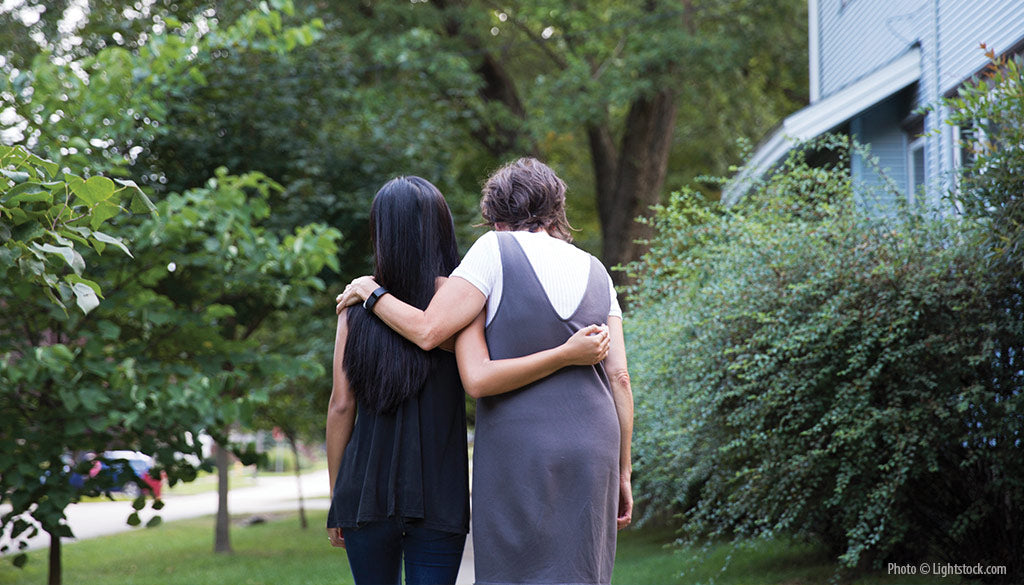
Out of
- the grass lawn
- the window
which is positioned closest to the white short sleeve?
the grass lawn

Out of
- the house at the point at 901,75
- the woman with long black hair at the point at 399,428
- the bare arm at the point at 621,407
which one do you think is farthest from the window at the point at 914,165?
the woman with long black hair at the point at 399,428

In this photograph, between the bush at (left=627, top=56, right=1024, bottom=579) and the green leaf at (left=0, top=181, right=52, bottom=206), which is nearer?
the green leaf at (left=0, top=181, right=52, bottom=206)

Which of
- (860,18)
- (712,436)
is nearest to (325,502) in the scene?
(860,18)

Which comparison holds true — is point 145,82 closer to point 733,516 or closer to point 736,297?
point 736,297

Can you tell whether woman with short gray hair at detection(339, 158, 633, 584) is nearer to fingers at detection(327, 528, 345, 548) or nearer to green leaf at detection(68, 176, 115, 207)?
fingers at detection(327, 528, 345, 548)

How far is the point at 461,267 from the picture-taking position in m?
2.72

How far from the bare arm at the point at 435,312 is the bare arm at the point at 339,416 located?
0.18m

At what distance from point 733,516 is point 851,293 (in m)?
1.49

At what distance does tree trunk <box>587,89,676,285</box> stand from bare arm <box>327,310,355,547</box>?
41.5ft

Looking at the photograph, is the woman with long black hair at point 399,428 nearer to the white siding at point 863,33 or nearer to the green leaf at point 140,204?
the green leaf at point 140,204

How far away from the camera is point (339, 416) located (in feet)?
9.94

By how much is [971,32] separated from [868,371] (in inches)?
179

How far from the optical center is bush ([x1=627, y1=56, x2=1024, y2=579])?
5430 millimetres

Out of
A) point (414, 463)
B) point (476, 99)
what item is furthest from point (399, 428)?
point (476, 99)
